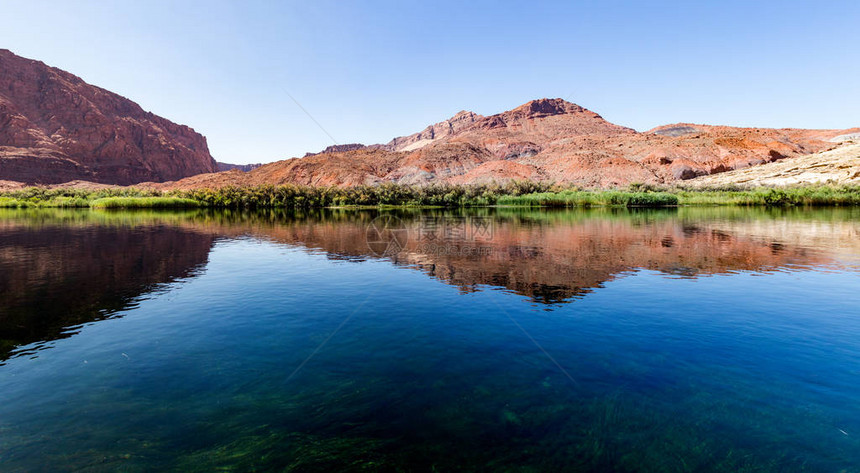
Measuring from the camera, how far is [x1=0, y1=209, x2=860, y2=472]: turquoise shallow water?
824cm

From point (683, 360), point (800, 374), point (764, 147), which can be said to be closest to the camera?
point (800, 374)

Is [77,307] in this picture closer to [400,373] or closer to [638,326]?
[400,373]

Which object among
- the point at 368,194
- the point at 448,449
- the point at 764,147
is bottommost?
the point at 448,449

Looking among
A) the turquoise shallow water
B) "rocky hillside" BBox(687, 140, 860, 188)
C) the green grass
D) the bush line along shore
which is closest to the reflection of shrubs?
the bush line along shore

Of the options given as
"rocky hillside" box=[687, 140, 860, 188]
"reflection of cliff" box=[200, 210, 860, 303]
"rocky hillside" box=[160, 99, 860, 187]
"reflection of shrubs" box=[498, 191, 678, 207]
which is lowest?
"reflection of cliff" box=[200, 210, 860, 303]

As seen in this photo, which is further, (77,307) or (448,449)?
(77,307)

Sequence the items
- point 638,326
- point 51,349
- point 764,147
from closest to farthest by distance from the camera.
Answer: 1. point 51,349
2. point 638,326
3. point 764,147

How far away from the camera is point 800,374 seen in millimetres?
11312

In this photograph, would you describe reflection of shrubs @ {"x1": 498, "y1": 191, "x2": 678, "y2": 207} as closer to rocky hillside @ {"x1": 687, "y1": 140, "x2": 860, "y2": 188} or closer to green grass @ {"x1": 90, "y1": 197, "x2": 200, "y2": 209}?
rocky hillside @ {"x1": 687, "y1": 140, "x2": 860, "y2": 188}

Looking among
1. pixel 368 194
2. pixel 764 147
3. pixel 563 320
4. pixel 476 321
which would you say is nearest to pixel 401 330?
pixel 476 321

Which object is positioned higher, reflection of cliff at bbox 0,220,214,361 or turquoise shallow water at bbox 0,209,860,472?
reflection of cliff at bbox 0,220,214,361

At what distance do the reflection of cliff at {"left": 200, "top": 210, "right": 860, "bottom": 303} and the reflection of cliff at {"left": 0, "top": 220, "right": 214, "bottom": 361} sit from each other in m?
12.1

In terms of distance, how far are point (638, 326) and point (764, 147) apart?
205260mm

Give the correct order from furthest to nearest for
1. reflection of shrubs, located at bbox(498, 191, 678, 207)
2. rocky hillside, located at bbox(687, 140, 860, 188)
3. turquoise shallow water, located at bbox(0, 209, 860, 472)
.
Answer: rocky hillside, located at bbox(687, 140, 860, 188)
reflection of shrubs, located at bbox(498, 191, 678, 207)
turquoise shallow water, located at bbox(0, 209, 860, 472)
